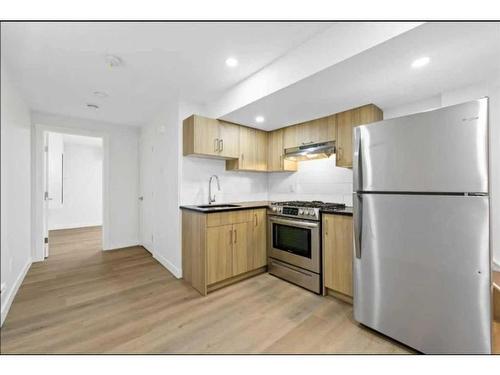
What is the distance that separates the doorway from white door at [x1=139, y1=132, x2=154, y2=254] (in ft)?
5.56

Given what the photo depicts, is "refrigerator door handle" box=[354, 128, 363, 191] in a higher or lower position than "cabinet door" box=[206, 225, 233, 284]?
higher

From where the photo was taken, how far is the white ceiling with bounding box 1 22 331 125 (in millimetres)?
1504

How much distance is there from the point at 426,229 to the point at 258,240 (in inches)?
67.2

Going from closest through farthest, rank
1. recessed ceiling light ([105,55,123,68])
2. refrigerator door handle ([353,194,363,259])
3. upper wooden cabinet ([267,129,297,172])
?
refrigerator door handle ([353,194,363,259]) < recessed ceiling light ([105,55,123,68]) < upper wooden cabinet ([267,129,297,172])

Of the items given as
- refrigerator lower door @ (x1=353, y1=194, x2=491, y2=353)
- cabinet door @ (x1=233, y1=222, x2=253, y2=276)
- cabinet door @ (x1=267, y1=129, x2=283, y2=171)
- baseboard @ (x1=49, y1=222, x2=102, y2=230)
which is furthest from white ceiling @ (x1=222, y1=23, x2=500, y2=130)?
baseboard @ (x1=49, y1=222, x2=102, y2=230)

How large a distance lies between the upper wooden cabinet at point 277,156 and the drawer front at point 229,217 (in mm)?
918

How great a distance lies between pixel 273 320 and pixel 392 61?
213 centimetres

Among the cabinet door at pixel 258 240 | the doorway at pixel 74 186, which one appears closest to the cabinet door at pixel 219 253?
the cabinet door at pixel 258 240

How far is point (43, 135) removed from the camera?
327 centimetres

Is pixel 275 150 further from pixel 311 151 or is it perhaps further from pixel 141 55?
pixel 141 55

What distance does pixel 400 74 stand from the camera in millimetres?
1649

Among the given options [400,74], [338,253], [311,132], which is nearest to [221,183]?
[311,132]

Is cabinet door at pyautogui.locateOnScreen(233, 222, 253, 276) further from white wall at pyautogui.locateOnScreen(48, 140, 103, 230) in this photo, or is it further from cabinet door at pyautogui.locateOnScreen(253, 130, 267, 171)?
white wall at pyautogui.locateOnScreen(48, 140, 103, 230)
